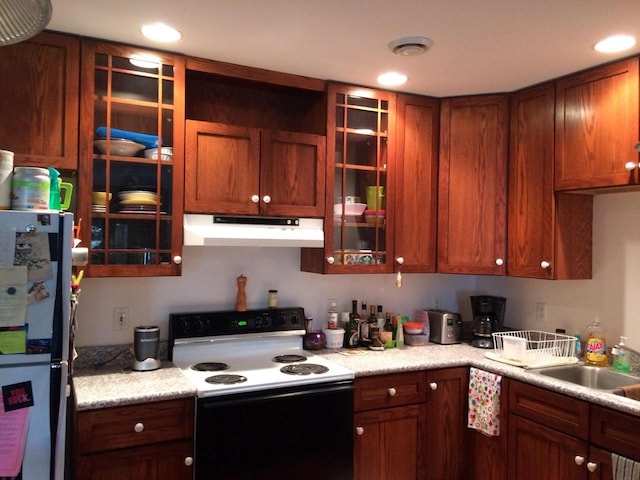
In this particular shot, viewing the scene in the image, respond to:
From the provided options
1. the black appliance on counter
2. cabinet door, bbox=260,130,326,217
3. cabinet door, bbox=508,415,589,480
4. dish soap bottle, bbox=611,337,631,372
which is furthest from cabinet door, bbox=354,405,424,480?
cabinet door, bbox=260,130,326,217

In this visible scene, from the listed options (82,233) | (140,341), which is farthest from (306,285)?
(82,233)

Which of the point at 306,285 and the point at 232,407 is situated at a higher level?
the point at 306,285

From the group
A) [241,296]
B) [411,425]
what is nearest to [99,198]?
[241,296]

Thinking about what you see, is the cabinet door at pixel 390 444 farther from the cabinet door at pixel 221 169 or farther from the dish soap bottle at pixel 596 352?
the cabinet door at pixel 221 169

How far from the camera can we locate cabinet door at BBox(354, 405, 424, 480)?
2.38 meters

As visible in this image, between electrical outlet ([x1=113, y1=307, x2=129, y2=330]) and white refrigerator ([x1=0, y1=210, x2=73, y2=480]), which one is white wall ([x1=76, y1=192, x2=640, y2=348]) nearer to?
electrical outlet ([x1=113, y1=307, x2=129, y2=330])

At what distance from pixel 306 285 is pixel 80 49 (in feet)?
5.35

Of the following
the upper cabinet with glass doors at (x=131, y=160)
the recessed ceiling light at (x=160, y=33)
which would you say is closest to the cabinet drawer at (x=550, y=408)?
the upper cabinet with glass doors at (x=131, y=160)

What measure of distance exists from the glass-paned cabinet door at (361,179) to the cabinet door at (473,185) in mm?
371

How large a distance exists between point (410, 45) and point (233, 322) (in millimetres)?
1595

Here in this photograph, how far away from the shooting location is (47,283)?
1604mm

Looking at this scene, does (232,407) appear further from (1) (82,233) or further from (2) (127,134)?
(2) (127,134)

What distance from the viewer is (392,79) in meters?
2.61

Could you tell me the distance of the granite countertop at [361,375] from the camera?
75.9 inches
